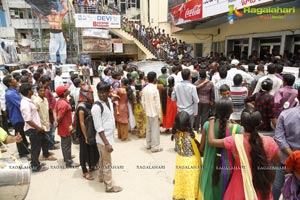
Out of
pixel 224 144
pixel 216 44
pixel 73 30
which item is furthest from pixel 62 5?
pixel 224 144

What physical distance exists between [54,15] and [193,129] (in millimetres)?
16222

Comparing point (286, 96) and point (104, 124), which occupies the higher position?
point (286, 96)

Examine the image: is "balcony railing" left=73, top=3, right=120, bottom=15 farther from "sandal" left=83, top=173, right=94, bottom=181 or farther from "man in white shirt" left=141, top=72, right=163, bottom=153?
"sandal" left=83, top=173, right=94, bottom=181

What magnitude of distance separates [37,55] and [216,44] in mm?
15225

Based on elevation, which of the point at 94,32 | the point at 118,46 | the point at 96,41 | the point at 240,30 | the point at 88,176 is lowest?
the point at 88,176

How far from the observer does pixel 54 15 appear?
16.5 m

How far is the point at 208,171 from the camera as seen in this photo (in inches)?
86.6

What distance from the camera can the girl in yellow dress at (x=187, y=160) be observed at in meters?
2.34

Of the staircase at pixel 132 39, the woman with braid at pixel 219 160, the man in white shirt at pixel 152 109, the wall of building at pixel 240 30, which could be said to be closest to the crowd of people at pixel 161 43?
the staircase at pixel 132 39

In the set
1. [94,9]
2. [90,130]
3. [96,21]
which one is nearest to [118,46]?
[96,21]

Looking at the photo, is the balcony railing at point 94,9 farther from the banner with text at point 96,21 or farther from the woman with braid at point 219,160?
the woman with braid at point 219,160

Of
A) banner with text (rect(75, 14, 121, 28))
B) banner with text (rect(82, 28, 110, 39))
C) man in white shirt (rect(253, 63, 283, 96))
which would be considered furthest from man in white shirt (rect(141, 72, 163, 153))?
banner with text (rect(82, 28, 110, 39))

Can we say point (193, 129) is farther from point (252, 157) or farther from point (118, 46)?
point (118, 46)

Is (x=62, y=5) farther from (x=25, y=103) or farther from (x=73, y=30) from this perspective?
(x=25, y=103)
